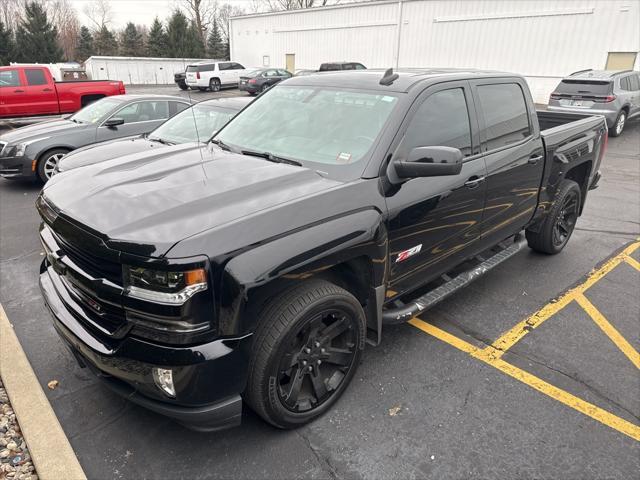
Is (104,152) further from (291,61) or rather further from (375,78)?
(291,61)

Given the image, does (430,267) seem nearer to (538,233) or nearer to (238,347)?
(238,347)

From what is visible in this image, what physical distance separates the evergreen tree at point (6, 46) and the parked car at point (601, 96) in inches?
1649

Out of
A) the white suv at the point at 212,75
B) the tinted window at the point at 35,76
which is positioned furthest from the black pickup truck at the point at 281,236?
the white suv at the point at 212,75

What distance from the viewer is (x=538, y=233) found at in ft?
16.3

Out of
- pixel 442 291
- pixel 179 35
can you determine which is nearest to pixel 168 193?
pixel 442 291

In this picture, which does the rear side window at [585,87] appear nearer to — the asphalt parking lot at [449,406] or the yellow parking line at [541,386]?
the asphalt parking lot at [449,406]

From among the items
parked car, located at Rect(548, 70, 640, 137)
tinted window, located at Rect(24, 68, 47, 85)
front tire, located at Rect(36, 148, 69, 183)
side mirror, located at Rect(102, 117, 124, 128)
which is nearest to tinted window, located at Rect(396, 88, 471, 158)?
side mirror, located at Rect(102, 117, 124, 128)

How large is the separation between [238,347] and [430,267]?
66.9 inches

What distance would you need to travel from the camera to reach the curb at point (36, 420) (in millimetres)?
2350

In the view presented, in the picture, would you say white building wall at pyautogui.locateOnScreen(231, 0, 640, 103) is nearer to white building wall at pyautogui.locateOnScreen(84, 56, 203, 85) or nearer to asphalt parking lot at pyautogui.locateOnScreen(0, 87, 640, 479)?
white building wall at pyautogui.locateOnScreen(84, 56, 203, 85)

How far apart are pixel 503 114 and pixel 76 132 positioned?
6.88m

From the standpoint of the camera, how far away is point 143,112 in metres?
8.30

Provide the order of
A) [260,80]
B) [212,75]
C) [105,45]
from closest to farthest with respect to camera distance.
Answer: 1. [260,80]
2. [212,75]
3. [105,45]

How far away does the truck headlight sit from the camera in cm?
202
